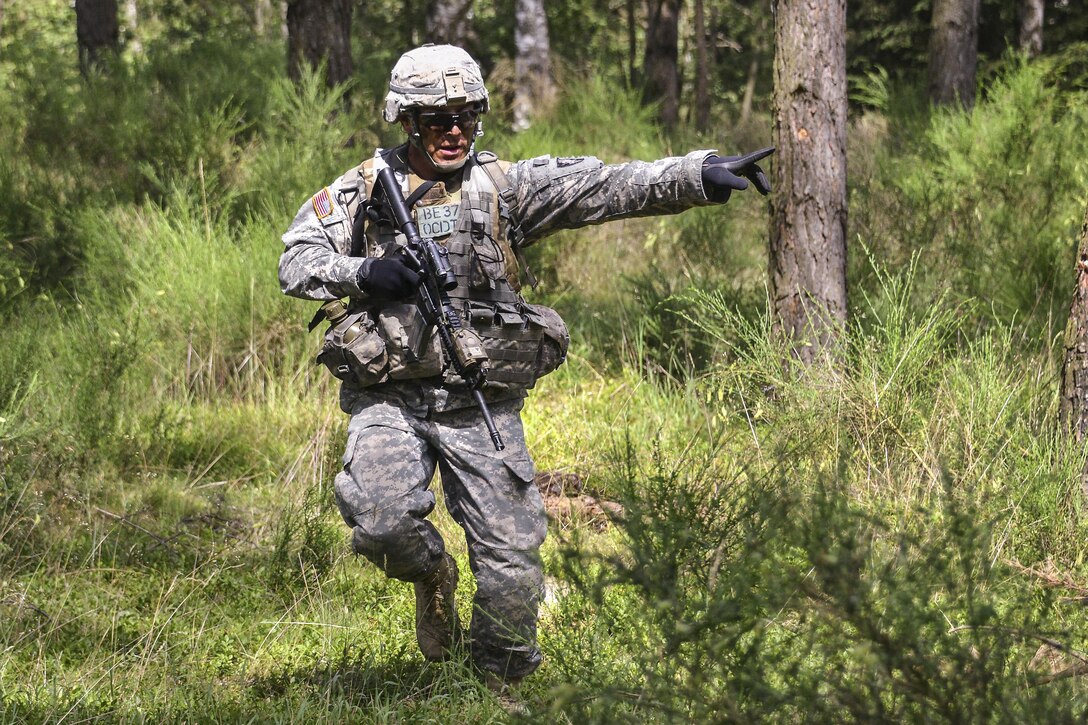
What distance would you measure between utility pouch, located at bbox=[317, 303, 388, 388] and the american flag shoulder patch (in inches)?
12.4

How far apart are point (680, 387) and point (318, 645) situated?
7.99 feet

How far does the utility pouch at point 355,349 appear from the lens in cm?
372

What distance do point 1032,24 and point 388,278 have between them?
465 inches

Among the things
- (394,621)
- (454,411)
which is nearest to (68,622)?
(394,621)

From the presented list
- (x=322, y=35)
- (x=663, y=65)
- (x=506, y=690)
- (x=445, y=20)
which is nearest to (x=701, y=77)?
(x=663, y=65)

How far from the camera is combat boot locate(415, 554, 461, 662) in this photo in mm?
3949

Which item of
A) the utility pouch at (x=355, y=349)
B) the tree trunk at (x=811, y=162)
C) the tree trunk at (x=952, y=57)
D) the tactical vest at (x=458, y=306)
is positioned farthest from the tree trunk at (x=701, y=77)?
the utility pouch at (x=355, y=349)

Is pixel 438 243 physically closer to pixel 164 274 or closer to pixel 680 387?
pixel 680 387

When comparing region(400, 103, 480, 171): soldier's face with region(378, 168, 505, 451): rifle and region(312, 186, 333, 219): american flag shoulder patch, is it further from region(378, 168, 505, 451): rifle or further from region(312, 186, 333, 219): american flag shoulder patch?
region(312, 186, 333, 219): american flag shoulder patch

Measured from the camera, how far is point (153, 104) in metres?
10.0

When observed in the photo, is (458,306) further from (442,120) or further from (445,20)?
(445,20)

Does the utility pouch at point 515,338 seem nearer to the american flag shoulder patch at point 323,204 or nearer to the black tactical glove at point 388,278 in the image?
the black tactical glove at point 388,278

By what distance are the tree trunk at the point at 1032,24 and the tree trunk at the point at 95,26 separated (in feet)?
32.2

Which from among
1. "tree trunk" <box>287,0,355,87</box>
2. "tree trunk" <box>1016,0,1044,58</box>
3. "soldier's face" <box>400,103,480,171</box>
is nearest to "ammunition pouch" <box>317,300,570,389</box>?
"soldier's face" <box>400,103,480,171</box>
